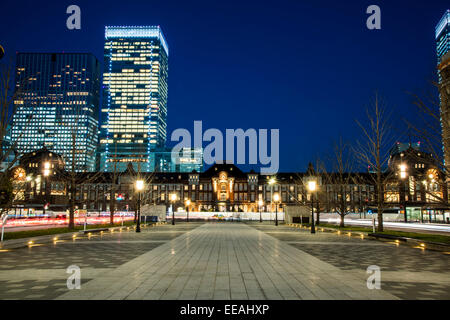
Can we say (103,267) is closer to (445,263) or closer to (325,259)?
(325,259)

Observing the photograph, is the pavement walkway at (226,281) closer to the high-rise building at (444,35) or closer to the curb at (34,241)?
the curb at (34,241)

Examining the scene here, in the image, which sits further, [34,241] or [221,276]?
[34,241]

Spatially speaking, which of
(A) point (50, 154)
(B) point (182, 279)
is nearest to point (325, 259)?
(B) point (182, 279)

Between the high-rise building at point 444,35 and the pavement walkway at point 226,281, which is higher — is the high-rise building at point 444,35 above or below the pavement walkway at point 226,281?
above

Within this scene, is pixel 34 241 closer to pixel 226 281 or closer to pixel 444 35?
pixel 226 281

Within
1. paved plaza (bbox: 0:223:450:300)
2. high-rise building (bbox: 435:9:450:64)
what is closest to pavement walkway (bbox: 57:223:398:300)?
paved plaza (bbox: 0:223:450:300)

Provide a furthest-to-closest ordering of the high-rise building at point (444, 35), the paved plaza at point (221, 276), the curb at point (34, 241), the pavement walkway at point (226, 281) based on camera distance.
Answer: the high-rise building at point (444, 35) < the curb at point (34, 241) < the paved plaza at point (221, 276) < the pavement walkway at point (226, 281)

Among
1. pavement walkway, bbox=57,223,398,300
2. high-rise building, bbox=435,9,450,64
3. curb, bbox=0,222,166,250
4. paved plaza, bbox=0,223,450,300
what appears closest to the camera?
pavement walkway, bbox=57,223,398,300

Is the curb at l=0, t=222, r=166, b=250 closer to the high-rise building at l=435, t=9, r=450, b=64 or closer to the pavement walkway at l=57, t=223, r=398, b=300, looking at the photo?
the pavement walkway at l=57, t=223, r=398, b=300

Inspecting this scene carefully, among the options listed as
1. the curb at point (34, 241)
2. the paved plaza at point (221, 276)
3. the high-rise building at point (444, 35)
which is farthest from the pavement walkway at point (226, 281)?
the high-rise building at point (444, 35)

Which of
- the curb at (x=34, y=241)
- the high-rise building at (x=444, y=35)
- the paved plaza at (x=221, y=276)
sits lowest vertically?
the curb at (x=34, y=241)

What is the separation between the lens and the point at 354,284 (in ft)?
26.7

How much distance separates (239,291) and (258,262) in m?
4.57

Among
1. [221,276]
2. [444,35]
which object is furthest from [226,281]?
[444,35]
